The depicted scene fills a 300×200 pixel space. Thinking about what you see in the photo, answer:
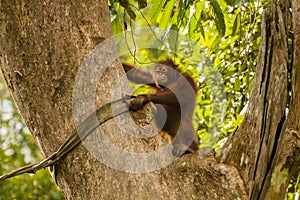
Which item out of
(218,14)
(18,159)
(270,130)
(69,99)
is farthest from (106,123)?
(18,159)

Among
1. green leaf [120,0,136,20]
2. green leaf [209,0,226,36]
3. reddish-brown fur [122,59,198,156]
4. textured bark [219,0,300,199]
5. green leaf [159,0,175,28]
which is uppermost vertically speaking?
green leaf [120,0,136,20]

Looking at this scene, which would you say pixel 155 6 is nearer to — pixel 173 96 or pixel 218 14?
pixel 218 14

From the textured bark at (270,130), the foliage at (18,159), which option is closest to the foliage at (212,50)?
the textured bark at (270,130)

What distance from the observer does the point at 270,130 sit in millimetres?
1732

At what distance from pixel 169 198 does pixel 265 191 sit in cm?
29

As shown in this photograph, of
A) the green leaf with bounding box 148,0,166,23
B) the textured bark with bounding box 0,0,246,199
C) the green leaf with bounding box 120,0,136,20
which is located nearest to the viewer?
the textured bark with bounding box 0,0,246,199

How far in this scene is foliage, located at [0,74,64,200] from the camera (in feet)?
15.1

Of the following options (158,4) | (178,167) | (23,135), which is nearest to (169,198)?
(178,167)

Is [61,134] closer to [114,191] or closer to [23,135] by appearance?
[114,191]

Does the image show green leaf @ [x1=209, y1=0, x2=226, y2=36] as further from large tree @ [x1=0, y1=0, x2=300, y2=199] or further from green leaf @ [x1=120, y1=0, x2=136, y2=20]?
large tree @ [x1=0, y1=0, x2=300, y2=199]

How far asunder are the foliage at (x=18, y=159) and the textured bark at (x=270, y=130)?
120 inches

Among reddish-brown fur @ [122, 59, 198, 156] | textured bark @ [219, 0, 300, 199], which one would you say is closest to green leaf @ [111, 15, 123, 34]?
reddish-brown fur @ [122, 59, 198, 156]

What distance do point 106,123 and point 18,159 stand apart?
3.61m

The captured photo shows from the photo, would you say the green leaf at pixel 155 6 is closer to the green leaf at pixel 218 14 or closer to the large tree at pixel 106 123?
the green leaf at pixel 218 14
